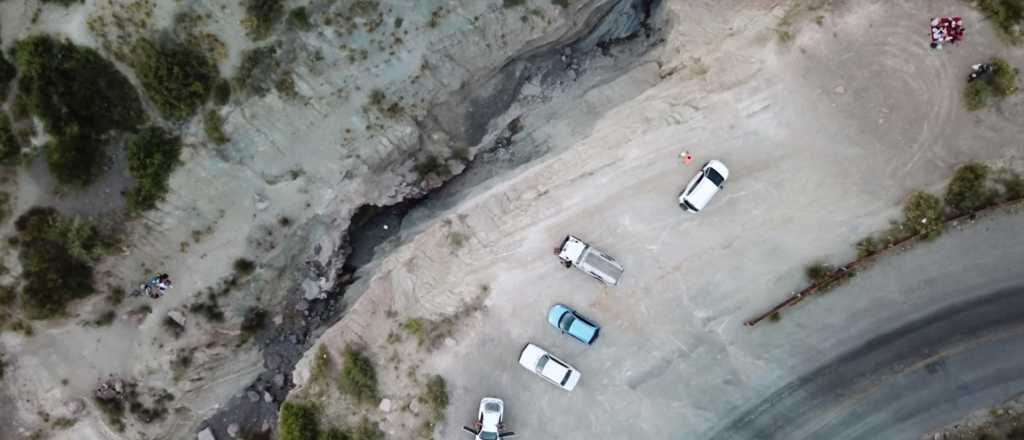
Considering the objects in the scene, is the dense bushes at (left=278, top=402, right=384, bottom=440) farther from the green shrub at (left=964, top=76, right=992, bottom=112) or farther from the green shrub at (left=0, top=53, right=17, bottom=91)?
the green shrub at (left=964, top=76, right=992, bottom=112)

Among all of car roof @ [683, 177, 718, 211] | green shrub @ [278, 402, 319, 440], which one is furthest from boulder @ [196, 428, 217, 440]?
car roof @ [683, 177, 718, 211]

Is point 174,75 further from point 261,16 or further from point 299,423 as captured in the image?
point 299,423

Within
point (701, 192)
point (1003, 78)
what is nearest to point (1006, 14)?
point (1003, 78)

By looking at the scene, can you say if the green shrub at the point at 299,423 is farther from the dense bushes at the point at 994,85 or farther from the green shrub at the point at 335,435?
the dense bushes at the point at 994,85

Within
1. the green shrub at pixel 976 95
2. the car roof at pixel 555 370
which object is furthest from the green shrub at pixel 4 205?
the green shrub at pixel 976 95

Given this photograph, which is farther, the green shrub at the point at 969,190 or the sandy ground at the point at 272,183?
the sandy ground at the point at 272,183

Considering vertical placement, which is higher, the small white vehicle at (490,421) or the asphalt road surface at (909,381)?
the asphalt road surface at (909,381)
